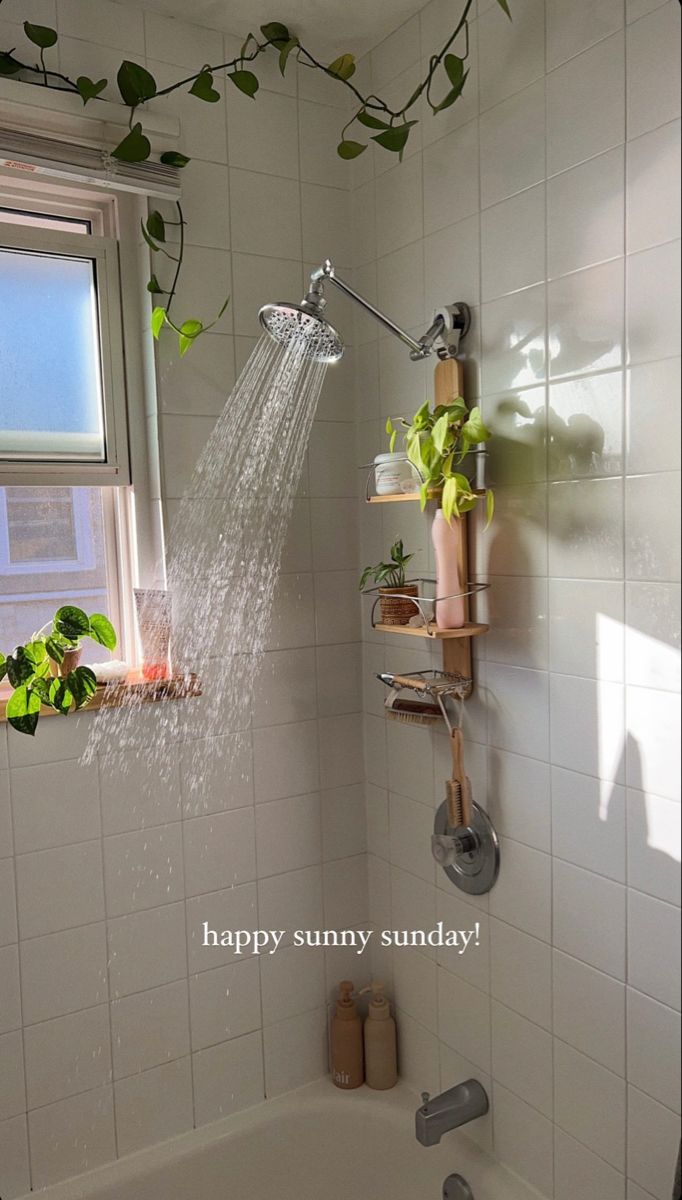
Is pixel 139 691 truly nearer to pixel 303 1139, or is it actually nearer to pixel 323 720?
pixel 323 720

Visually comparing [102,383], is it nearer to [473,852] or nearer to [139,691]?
[139,691]

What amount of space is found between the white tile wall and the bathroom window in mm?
602

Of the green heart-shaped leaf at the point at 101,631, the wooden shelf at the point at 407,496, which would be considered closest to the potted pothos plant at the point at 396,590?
the wooden shelf at the point at 407,496

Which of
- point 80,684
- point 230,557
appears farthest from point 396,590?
point 80,684

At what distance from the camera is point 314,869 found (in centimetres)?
196

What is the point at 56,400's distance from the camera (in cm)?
172

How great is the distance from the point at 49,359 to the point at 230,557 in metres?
0.51

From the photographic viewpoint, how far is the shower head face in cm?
150

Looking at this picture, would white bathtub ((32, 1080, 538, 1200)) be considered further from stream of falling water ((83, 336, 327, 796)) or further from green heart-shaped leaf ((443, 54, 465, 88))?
green heart-shaped leaf ((443, 54, 465, 88))

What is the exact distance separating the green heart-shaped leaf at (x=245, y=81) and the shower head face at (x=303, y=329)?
1.53ft

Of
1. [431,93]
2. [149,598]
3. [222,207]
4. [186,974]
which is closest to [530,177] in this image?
[431,93]

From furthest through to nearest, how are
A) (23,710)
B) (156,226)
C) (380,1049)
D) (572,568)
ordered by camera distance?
(380,1049)
(156,226)
(23,710)
(572,568)

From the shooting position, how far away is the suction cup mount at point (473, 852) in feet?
5.42

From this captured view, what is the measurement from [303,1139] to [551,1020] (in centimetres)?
68
